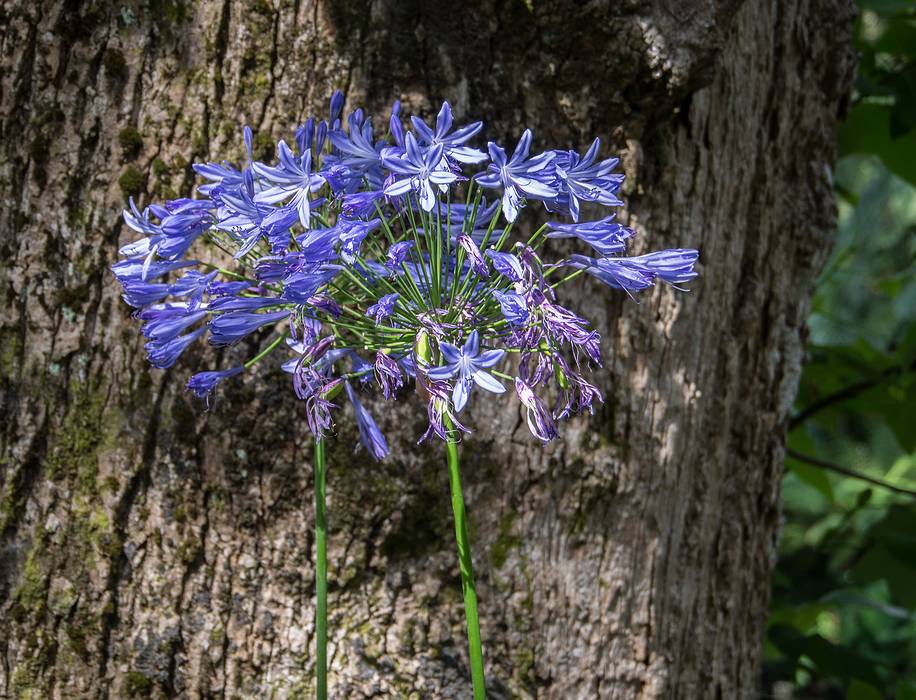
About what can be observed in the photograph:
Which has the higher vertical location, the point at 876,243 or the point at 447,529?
the point at 876,243

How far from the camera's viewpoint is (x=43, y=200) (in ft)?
4.50

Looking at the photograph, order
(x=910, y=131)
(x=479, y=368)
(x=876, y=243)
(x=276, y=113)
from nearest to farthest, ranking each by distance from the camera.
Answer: (x=479, y=368) < (x=276, y=113) < (x=910, y=131) < (x=876, y=243)

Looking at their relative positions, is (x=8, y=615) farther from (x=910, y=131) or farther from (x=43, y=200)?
(x=910, y=131)

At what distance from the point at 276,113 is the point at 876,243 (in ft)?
31.2

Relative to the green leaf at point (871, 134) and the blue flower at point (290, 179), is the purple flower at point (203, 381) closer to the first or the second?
the blue flower at point (290, 179)

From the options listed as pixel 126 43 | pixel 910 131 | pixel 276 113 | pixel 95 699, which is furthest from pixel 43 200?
pixel 910 131

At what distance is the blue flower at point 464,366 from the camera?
0.87 m

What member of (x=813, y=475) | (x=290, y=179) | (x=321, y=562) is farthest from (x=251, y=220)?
(x=813, y=475)

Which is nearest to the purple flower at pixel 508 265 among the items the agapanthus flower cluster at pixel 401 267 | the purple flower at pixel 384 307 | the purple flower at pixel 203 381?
the agapanthus flower cluster at pixel 401 267

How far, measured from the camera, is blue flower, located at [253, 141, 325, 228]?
37.4 inches

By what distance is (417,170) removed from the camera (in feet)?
3.04

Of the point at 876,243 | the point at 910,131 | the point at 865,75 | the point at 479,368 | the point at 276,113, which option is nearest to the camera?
the point at 479,368

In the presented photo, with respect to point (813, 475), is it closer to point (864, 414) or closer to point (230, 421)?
point (864, 414)

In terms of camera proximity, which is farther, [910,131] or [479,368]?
[910,131]
